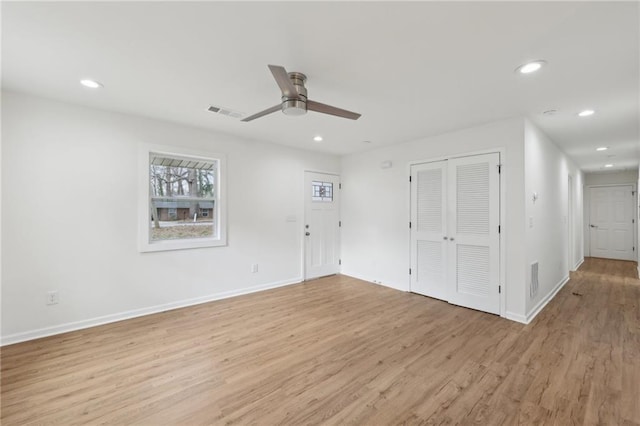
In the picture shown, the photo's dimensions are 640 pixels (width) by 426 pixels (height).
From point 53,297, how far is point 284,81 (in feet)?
11.1

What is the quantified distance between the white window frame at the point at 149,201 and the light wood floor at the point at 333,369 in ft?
2.96

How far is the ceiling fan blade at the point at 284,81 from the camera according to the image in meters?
1.81

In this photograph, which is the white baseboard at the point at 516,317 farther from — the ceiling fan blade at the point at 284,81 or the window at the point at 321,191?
the ceiling fan blade at the point at 284,81

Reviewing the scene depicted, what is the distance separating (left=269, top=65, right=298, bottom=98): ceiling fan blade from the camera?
1.81m

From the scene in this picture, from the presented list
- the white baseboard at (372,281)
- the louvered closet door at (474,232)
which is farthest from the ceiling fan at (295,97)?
the white baseboard at (372,281)

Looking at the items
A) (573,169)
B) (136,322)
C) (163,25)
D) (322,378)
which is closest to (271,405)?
(322,378)

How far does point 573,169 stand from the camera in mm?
6113

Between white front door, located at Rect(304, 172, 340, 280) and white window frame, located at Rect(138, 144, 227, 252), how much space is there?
63.2 inches

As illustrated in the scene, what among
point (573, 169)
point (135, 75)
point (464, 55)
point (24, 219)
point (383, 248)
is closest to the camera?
point (464, 55)

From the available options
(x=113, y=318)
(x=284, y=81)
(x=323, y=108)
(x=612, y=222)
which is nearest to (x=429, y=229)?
(x=323, y=108)

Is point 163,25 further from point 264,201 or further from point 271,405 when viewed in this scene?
point 264,201

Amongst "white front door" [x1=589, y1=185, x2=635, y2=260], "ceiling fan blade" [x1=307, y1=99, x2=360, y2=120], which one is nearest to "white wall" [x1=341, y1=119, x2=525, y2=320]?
"ceiling fan blade" [x1=307, y1=99, x2=360, y2=120]

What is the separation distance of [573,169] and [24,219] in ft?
30.9

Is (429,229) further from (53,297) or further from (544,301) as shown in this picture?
(53,297)
